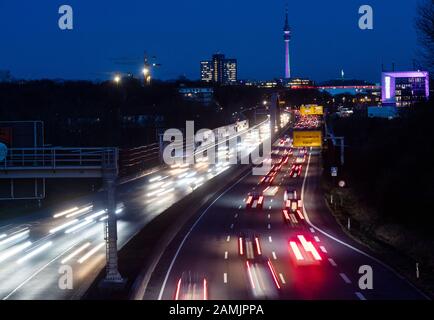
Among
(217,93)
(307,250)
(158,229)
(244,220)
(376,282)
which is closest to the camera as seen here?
(376,282)

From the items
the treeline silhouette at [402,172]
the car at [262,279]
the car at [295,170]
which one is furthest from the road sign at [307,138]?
the car at [262,279]

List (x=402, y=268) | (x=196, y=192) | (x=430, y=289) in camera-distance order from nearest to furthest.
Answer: (x=430, y=289), (x=402, y=268), (x=196, y=192)

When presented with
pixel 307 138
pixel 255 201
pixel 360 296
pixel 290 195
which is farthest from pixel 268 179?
pixel 360 296

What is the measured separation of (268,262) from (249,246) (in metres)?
3.57

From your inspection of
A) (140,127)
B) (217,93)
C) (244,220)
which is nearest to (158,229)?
(244,220)

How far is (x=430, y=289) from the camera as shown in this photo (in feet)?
62.9

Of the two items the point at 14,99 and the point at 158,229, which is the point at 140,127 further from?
the point at 158,229

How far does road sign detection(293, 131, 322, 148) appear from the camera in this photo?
2028 inches

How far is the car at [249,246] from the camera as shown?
26231 mm

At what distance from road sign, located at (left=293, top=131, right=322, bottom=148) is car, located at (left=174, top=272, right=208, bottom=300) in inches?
1205

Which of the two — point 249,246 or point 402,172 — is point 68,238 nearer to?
point 249,246

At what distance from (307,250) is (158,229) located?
20.2 feet

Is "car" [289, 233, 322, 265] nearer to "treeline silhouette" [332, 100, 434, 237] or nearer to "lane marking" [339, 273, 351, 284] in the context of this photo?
"lane marking" [339, 273, 351, 284]

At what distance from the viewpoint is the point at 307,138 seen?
51.7 m
